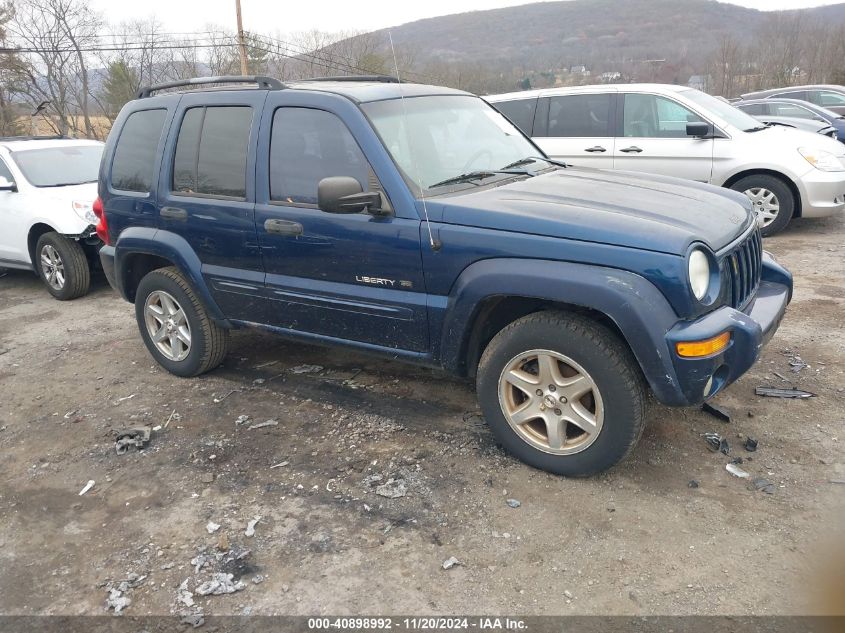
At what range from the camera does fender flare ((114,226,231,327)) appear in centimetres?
446

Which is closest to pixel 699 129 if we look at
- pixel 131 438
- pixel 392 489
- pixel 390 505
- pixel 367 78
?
pixel 367 78

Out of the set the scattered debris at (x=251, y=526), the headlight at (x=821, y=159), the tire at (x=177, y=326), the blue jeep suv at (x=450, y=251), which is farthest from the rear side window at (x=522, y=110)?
the scattered debris at (x=251, y=526)

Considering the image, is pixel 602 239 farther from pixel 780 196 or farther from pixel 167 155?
pixel 780 196

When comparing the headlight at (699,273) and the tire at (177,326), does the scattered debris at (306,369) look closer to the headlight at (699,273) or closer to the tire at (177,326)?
the tire at (177,326)

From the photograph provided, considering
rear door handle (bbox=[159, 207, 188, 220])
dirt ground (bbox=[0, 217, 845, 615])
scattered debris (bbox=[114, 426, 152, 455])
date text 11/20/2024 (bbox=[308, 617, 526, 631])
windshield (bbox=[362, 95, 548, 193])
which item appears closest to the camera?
date text 11/20/2024 (bbox=[308, 617, 526, 631])

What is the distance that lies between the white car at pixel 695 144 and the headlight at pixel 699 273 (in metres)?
5.49

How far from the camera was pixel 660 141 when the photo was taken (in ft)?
26.8

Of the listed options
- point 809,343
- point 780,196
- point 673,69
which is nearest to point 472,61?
point 780,196

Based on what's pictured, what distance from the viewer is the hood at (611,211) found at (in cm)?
304

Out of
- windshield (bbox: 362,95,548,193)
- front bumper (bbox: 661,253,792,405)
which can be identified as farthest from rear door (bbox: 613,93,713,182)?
front bumper (bbox: 661,253,792,405)

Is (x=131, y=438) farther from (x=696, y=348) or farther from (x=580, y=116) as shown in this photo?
(x=580, y=116)

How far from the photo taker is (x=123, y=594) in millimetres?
2814

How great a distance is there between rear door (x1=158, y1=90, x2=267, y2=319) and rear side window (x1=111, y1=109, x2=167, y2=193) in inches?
7.8

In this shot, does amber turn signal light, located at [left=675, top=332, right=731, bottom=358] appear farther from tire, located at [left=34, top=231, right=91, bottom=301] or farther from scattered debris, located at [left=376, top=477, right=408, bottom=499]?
tire, located at [left=34, top=231, right=91, bottom=301]
